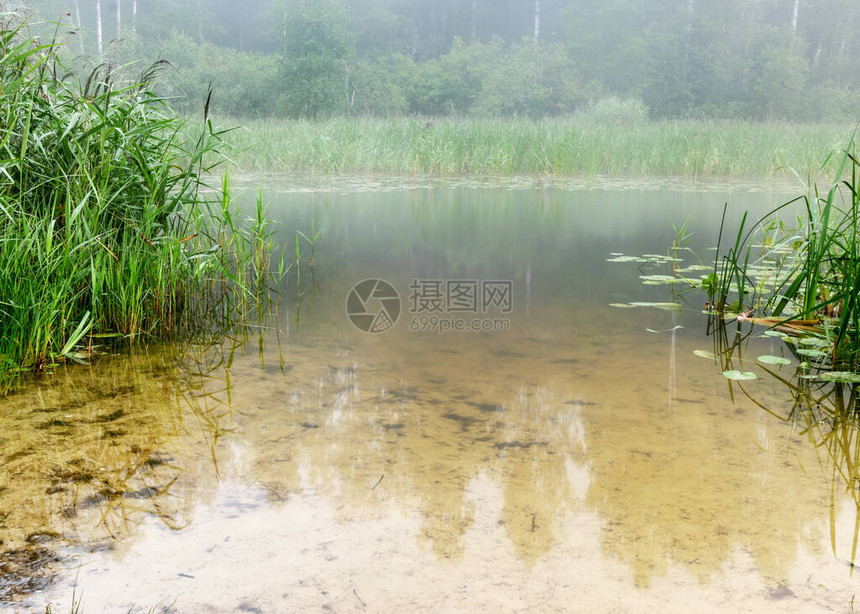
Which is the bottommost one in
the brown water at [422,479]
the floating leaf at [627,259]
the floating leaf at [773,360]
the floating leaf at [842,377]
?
the brown water at [422,479]

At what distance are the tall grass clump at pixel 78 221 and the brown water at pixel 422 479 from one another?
23cm

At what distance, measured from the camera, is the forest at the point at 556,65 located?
23.9 meters

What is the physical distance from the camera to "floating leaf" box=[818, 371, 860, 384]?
2.46 m

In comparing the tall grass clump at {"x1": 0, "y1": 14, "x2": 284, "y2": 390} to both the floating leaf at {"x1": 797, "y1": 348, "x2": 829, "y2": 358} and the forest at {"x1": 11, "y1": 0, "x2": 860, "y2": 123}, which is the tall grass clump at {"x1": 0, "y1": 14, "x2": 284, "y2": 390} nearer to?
the floating leaf at {"x1": 797, "y1": 348, "x2": 829, "y2": 358}

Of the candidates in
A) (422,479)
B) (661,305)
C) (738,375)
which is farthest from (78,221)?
(661,305)

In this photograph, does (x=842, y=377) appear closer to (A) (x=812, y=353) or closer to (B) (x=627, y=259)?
(A) (x=812, y=353)

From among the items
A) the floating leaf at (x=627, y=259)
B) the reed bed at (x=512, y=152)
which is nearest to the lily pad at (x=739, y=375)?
the floating leaf at (x=627, y=259)

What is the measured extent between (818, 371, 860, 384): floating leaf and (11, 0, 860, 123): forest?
2015cm

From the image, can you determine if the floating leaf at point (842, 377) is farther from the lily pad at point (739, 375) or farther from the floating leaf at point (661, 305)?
the floating leaf at point (661, 305)

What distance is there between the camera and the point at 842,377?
8.16 ft

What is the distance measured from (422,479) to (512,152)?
8.83m

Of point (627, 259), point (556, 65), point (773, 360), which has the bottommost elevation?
point (773, 360)

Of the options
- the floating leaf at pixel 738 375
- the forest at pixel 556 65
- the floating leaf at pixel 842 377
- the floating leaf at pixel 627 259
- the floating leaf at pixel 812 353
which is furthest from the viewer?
the forest at pixel 556 65

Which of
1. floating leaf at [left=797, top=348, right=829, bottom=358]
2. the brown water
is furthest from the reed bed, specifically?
floating leaf at [left=797, top=348, right=829, bottom=358]
